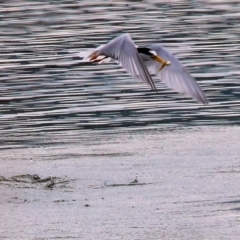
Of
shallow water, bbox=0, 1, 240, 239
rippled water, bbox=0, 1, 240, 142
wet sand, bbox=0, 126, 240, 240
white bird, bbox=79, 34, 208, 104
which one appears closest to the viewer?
wet sand, bbox=0, 126, 240, 240

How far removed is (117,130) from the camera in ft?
34.6

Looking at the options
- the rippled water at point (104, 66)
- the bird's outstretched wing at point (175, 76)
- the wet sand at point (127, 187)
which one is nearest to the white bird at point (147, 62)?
the bird's outstretched wing at point (175, 76)

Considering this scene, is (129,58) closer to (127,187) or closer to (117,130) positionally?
(127,187)

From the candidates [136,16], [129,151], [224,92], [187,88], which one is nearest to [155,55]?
[187,88]

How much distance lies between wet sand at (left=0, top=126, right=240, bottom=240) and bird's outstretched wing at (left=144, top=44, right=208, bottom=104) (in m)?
0.91

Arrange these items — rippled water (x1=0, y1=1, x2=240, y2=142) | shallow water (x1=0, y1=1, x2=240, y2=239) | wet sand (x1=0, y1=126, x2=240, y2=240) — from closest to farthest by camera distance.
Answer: wet sand (x1=0, y1=126, x2=240, y2=240) < shallow water (x1=0, y1=1, x2=240, y2=239) < rippled water (x1=0, y1=1, x2=240, y2=142)

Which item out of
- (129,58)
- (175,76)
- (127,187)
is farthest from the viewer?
(127,187)

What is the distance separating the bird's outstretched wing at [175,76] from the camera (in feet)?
24.1

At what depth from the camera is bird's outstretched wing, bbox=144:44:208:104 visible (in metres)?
7.34

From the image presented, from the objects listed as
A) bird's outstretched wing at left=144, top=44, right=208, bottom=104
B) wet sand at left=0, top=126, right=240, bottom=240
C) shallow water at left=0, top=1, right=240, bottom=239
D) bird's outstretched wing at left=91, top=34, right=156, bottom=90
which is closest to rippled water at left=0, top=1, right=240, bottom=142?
shallow water at left=0, top=1, right=240, bottom=239

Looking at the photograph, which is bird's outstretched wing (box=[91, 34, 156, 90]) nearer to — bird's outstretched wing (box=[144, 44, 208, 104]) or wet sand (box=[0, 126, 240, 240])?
bird's outstretched wing (box=[144, 44, 208, 104])

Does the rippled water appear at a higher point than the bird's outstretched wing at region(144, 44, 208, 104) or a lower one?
lower

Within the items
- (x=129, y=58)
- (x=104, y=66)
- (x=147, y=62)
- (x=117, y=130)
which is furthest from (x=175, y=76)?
(x=104, y=66)

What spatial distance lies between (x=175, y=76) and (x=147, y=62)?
30cm
